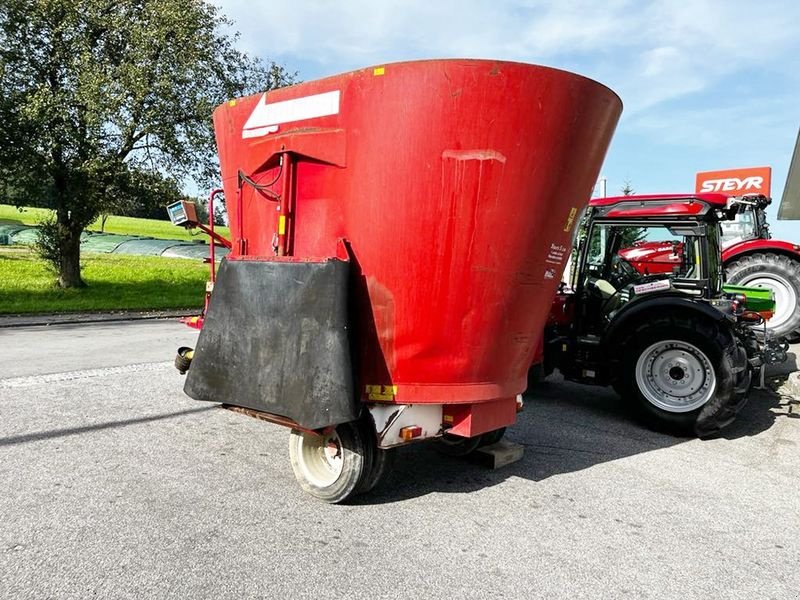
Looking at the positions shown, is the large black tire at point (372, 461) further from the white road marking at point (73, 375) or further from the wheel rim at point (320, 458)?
the white road marking at point (73, 375)

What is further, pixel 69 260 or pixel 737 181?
pixel 737 181

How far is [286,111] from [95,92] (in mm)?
11367

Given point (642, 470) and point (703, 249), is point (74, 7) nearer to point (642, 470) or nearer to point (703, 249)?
point (703, 249)

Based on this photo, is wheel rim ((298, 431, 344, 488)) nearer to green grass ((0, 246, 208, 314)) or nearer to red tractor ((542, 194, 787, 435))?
red tractor ((542, 194, 787, 435))

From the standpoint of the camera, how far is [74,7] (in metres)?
13.8

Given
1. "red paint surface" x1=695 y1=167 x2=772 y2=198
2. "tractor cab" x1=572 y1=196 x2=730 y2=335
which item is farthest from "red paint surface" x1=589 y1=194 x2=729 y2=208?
"red paint surface" x1=695 y1=167 x2=772 y2=198

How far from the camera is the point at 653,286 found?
5.98 metres

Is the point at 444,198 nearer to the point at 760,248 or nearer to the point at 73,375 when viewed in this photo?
the point at 73,375

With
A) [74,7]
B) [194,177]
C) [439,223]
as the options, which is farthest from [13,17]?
[439,223]

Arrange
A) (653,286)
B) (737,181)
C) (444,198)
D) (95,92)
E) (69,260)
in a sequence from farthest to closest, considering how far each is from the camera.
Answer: (737,181) → (69,260) → (95,92) → (653,286) → (444,198)

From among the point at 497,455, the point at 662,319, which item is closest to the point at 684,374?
the point at 662,319

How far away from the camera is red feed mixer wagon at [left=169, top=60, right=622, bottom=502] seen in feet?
10.7

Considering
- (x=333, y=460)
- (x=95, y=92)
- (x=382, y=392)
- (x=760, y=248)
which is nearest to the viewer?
(x=382, y=392)

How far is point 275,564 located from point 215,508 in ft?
2.56
